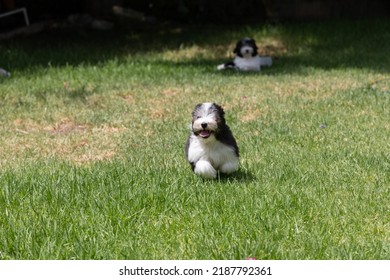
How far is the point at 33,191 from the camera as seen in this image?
5.51m

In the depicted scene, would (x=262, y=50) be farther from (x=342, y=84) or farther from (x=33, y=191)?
(x=33, y=191)

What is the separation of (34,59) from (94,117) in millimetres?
6367

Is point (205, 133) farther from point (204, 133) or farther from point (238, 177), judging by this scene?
point (238, 177)

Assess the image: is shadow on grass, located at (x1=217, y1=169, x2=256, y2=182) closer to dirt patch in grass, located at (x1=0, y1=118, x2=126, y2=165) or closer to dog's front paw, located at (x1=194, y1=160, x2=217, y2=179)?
dog's front paw, located at (x1=194, y1=160, x2=217, y2=179)

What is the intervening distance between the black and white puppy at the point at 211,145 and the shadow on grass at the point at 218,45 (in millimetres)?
8164

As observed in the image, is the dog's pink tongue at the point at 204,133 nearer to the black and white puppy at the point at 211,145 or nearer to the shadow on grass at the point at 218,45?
the black and white puppy at the point at 211,145

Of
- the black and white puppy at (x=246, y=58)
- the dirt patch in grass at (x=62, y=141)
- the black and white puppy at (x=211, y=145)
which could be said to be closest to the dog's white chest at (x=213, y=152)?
the black and white puppy at (x=211, y=145)

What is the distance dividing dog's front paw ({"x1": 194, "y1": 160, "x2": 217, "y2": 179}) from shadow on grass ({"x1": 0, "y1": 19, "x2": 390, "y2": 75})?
8.28m

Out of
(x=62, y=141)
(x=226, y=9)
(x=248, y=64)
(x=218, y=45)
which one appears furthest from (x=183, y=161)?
(x=226, y=9)

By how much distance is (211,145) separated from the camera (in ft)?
18.8

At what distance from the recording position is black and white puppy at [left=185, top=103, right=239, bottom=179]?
555 cm

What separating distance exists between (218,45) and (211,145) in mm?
11797

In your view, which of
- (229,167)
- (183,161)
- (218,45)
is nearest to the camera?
(229,167)

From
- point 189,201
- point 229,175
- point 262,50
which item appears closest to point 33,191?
point 189,201
